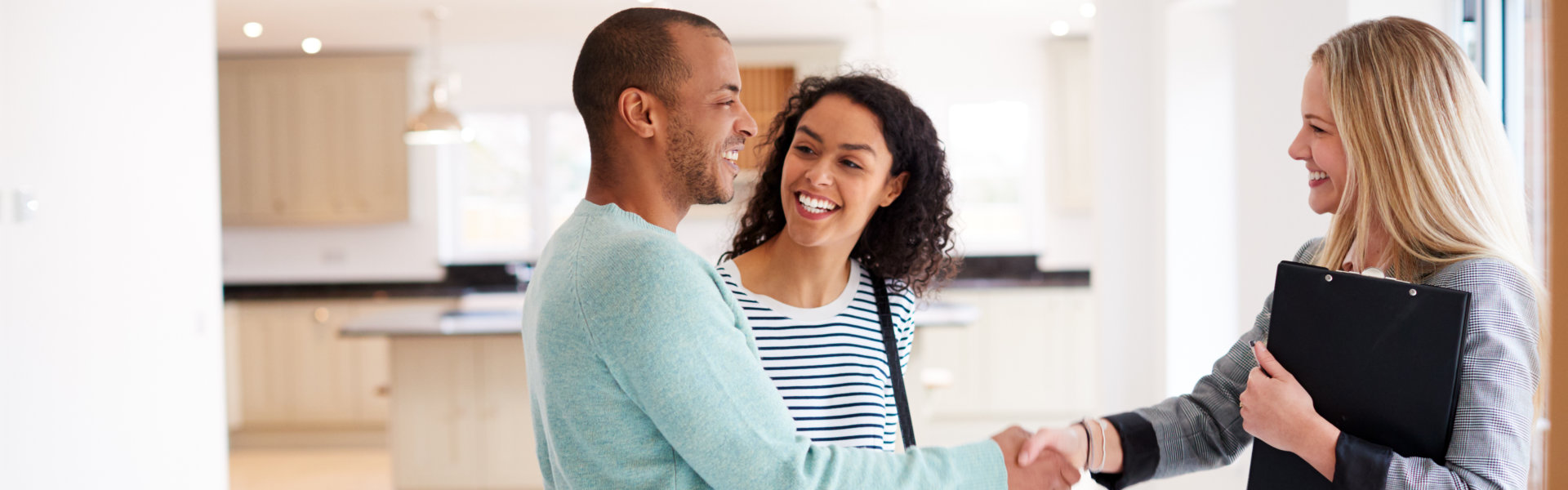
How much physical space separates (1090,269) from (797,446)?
526 cm

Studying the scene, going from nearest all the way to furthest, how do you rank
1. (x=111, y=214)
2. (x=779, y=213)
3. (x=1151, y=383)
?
(x=779, y=213)
(x=111, y=214)
(x=1151, y=383)

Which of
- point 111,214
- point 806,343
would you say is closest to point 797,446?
point 806,343

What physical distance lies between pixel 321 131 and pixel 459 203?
90cm

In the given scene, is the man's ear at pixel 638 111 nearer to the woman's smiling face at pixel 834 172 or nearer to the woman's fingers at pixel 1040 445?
the woman's smiling face at pixel 834 172

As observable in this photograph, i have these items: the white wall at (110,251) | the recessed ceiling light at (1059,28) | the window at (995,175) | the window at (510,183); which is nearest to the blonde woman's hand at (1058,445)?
the white wall at (110,251)

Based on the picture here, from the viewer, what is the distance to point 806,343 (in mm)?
1493

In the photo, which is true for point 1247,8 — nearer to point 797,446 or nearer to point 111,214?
point 797,446

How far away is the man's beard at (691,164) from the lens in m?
1.16

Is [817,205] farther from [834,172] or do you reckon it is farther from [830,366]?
[830,366]

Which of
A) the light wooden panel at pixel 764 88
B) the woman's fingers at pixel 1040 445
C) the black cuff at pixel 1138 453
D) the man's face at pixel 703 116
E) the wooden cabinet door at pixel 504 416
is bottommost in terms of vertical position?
the wooden cabinet door at pixel 504 416

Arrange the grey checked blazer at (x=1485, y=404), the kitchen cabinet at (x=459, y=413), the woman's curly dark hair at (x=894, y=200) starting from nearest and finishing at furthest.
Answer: the grey checked blazer at (x=1485, y=404) → the woman's curly dark hair at (x=894, y=200) → the kitchen cabinet at (x=459, y=413)

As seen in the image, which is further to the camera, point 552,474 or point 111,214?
point 111,214

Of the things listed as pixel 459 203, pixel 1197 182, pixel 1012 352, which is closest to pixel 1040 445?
pixel 1197 182

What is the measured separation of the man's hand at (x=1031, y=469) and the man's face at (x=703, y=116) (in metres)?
0.50
